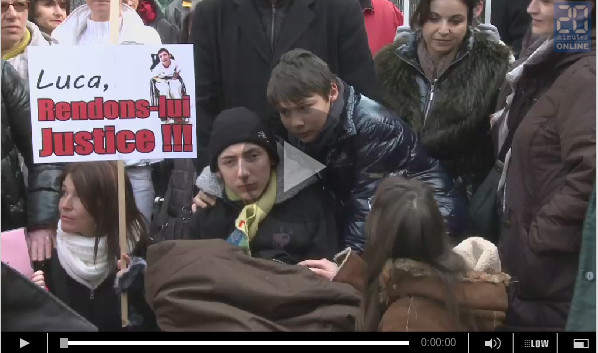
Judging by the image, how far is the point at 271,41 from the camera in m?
3.27

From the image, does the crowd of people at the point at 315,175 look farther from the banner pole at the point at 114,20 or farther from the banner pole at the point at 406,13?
the banner pole at the point at 406,13

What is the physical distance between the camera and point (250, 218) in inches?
125

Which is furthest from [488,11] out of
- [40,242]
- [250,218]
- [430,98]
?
[40,242]

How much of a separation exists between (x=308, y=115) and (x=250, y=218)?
36cm

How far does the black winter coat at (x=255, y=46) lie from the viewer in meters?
3.27

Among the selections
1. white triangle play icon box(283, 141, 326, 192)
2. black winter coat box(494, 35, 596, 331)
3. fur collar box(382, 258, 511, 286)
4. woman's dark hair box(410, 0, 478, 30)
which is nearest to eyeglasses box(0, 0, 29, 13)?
white triangle play icon box(283, 141, 326, 192)

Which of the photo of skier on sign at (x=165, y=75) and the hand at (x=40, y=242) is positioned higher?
the photo of skier on sign at (x=165, y=75)

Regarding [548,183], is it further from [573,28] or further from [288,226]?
[288,226]
